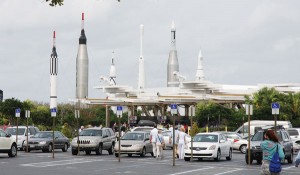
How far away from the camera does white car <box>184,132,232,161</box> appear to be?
3183 centimetres

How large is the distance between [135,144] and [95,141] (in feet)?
9.78

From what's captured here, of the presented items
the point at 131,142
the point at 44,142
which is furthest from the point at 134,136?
the point at 44,142

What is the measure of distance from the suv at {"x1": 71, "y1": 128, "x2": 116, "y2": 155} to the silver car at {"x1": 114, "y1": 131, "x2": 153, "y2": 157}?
1.88 metres

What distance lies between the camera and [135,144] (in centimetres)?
3503

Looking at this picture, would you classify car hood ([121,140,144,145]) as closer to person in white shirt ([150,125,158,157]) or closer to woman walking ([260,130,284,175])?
person in white shirt ([150,125,158,157])

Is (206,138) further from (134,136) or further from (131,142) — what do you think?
(134,136)

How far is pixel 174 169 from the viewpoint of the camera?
26.2 m

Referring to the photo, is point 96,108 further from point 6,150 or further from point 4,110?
point 6,150

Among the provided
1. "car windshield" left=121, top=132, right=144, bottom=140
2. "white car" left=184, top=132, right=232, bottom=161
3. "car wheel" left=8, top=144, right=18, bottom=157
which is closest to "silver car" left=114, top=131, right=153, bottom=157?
"car windshield" left=121, top=132, right=144, bottom=140

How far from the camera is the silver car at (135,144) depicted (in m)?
34.9

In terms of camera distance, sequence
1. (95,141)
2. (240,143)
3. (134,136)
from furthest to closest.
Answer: (240,143) < (95,141) < (134,136)

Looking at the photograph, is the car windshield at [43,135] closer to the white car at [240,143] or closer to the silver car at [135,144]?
the silver car at [135,144]

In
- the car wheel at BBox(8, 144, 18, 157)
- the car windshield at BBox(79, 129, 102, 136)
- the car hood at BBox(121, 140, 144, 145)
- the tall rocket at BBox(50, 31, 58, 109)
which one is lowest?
the car wheel at BBox(8, 144, 18, 157)

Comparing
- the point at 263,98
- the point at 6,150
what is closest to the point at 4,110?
the point at 263,98
